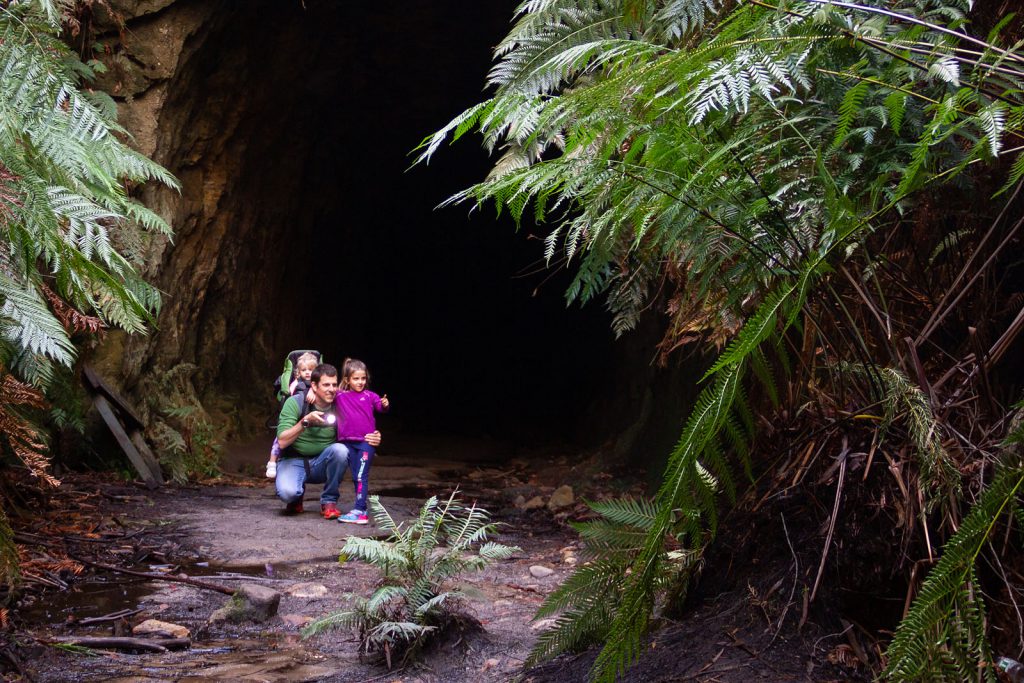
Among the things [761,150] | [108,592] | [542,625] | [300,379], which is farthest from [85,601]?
[761,150]

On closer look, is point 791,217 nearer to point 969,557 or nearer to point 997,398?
point 997,398

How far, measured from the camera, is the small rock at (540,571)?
15.4 ft

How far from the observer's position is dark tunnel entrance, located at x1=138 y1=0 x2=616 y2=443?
9312 millimetres

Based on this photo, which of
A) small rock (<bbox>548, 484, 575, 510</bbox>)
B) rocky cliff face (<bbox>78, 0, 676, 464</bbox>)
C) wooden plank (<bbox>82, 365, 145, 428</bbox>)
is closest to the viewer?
small rock (<bbox>548, 484, 575, 510</bbox>)

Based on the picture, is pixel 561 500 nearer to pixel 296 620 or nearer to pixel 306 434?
pixel 306 434

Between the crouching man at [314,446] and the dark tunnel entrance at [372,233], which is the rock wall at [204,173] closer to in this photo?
the dark tunnel entrance at [372,233]

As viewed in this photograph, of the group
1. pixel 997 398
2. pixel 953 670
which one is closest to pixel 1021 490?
pixel 953 670

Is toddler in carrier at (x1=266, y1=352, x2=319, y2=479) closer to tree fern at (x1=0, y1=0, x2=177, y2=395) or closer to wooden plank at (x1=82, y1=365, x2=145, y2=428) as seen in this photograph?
wooden plank at (x1=82, y1=365, x2=145, y2=428)

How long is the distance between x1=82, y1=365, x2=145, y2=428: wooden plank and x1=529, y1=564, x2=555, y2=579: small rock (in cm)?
451

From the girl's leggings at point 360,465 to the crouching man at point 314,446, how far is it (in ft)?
0.21

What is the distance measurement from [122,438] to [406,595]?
16.7ft

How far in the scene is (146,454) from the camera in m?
7.47

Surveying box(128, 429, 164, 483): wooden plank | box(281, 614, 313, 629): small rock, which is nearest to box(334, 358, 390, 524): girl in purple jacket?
box(128, 429, 164, 483): wooden plank

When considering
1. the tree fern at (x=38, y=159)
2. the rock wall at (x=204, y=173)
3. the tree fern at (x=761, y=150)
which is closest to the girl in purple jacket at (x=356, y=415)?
the rock wall at (x=204, y=173)
